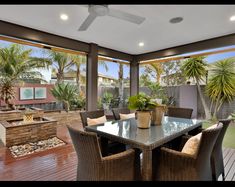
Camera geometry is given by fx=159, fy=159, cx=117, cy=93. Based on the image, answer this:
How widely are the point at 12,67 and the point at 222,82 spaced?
6.67 metres

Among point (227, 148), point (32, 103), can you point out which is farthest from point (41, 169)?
point (32, 103)

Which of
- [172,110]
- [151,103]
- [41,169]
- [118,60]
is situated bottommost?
[41,169]

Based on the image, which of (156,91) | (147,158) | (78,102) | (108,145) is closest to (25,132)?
(108,145)

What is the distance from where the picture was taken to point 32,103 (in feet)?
20.9

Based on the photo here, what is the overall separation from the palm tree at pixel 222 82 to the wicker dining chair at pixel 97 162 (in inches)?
186

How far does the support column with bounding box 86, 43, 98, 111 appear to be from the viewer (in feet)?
14.2

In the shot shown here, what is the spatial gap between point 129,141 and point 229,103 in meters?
5.05

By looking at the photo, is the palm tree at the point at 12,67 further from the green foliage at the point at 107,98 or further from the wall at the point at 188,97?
the wall at the point at 188,97

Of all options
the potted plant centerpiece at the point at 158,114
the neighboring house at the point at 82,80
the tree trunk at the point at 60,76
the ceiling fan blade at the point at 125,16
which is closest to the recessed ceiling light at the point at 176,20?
the ceiling fan blade at the point at 125,16

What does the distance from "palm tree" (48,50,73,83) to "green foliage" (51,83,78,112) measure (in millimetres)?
408

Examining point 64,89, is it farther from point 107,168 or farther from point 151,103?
point 107,168

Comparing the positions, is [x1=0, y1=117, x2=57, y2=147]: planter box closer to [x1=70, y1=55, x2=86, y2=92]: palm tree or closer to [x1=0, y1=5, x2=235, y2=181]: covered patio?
[x1=0, y1=5, x2=235, y2=181]: covered patio

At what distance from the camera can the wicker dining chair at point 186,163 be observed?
1.50 meters

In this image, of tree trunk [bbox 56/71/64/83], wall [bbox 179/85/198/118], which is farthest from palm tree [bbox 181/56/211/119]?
tree trunk [bbox 56/71/64/83]
